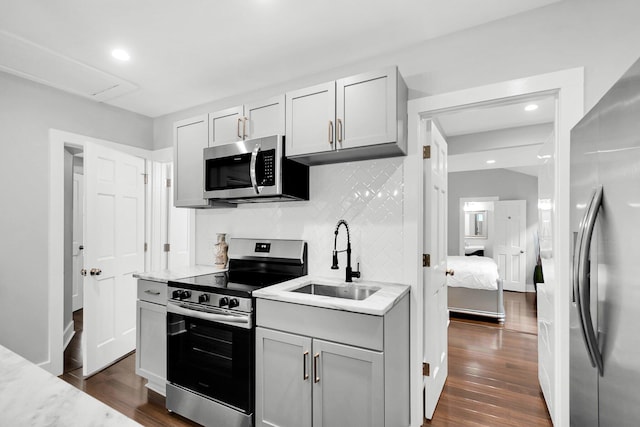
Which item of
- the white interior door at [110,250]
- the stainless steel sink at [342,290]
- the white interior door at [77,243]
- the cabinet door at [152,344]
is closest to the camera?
the stainless steel sink at [342,290]

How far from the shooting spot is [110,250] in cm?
296

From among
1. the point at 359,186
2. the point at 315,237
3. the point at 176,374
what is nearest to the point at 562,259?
the point at 359,186

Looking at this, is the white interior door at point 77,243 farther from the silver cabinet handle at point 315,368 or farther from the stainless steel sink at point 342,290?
the silver cabinet handle at point 315,368

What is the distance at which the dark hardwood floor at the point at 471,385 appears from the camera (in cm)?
221

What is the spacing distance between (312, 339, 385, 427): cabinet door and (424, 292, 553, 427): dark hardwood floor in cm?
83

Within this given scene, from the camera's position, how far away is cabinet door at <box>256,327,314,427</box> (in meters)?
1.78

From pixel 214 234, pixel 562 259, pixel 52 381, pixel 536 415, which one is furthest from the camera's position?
pixel 214 234

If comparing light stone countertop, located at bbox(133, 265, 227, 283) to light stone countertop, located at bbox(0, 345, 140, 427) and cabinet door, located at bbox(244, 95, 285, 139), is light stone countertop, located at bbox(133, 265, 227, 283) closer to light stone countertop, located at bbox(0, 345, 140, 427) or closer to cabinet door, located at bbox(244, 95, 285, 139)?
cabinet door, located at bbox(244, 95, 285, 139)

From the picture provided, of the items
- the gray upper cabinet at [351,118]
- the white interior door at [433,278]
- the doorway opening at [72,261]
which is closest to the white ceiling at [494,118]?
the white interior door at [433,278]

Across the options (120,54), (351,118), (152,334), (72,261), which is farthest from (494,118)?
(72,261)

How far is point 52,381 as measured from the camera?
0.70 metres

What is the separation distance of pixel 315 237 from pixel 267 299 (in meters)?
0.76

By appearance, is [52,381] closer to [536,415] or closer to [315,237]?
[315,237]

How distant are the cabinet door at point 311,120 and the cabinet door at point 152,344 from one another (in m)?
1.62
